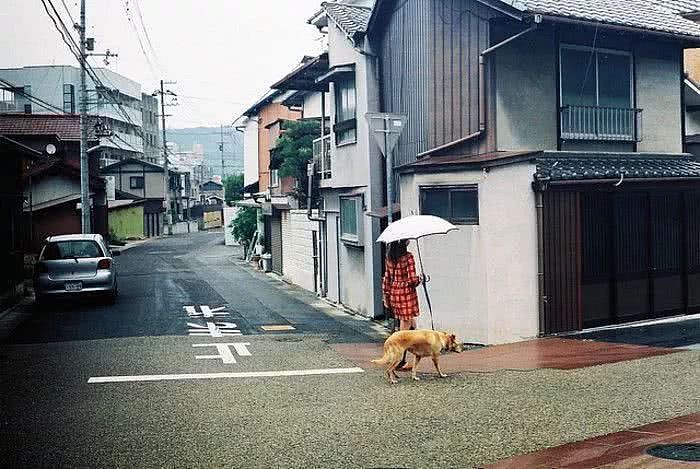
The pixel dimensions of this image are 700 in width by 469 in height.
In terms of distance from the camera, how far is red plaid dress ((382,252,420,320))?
12109 mm

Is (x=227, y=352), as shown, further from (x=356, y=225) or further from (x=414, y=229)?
(x=356, y=225)

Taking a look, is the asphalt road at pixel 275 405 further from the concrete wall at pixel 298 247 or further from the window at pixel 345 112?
the concrete wall at pixel 298 247

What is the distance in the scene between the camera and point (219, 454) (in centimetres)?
710

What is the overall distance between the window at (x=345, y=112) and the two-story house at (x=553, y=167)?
3.94 metres

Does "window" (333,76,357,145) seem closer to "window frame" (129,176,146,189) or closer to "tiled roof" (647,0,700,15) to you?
"tiled roof" (647,0,700,15)

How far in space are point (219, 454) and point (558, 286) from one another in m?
8.25

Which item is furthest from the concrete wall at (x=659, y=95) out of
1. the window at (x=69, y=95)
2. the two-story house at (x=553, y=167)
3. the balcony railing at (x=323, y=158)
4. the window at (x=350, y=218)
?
the window at (x=69, y=95)

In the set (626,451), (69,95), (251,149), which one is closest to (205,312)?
(626,451)

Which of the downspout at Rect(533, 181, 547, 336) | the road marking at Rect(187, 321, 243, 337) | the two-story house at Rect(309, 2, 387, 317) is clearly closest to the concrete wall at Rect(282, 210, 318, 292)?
the two-story house at Rect(309, 2, 387, 317)

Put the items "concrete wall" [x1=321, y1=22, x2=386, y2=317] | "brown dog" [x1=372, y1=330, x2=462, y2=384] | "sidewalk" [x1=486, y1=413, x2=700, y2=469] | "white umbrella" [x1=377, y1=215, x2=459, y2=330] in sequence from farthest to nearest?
"concrete wall" [x1=321, y1=22, x2=386, y2=317]
"white umbrella" [x1=377, y1=215, x2=459, y2=330]
"brown dog" [x1=372, y1=330, x2=462, y2=384]
"sidewalk" [x1=486, y1=413, x2=700, y2=469]

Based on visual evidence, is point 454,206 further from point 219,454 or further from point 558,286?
point 219,454

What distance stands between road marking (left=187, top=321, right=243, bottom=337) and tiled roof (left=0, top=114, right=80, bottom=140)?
2582 centimetres

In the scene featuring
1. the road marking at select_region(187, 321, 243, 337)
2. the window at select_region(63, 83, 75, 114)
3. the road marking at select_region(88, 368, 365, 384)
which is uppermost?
the window at select_region(63, 83, 75, 114)

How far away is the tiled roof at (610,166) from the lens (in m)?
13.6
